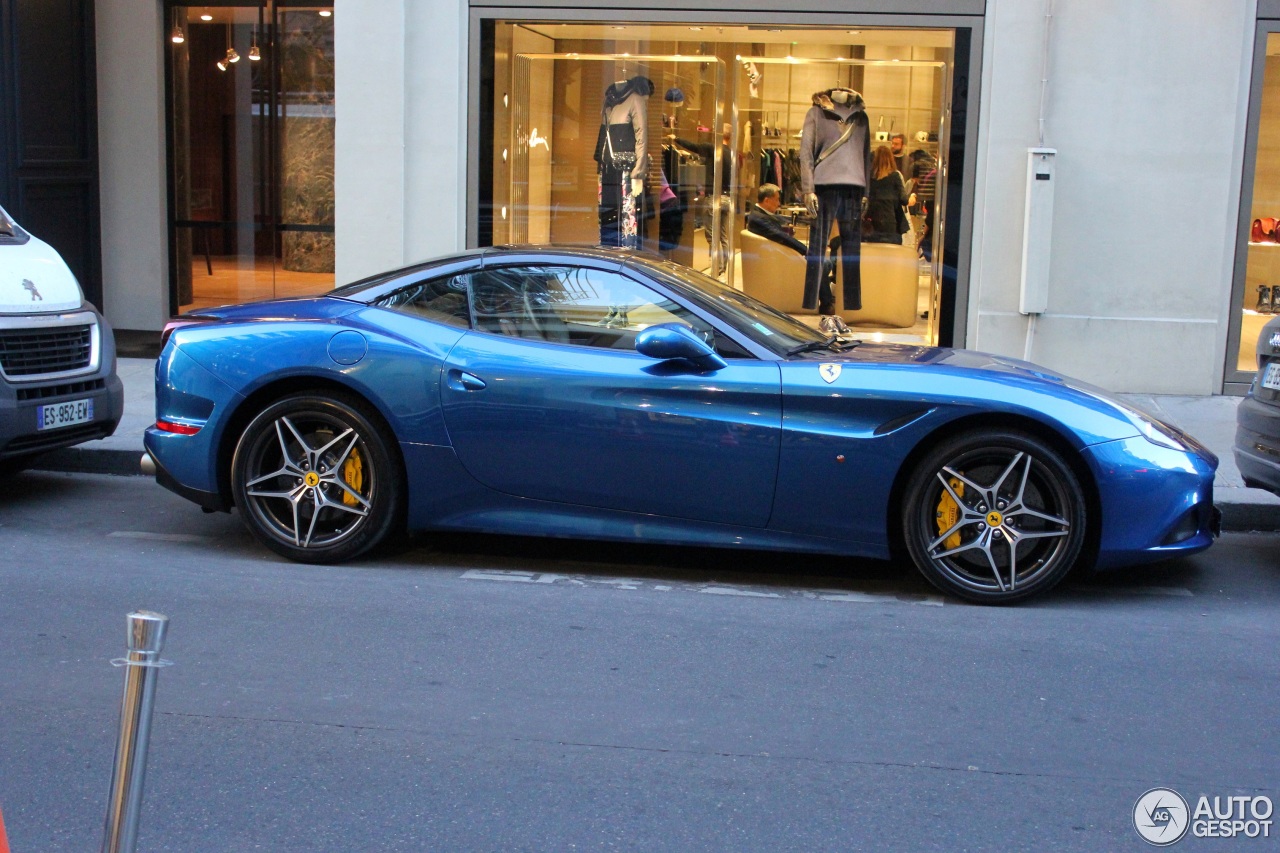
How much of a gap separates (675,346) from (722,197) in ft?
21.5

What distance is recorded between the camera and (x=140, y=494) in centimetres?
758

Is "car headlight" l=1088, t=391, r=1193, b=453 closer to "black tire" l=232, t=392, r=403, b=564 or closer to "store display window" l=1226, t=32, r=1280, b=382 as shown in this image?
"black tire" l=232, t=392, r=403, b=564

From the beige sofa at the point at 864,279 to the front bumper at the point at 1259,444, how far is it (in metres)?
5.00

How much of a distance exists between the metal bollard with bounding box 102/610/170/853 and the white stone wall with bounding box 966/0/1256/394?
9.20 metres

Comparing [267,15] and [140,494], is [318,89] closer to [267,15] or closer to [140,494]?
[267,15]

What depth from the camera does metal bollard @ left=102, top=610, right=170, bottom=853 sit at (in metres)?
2.31

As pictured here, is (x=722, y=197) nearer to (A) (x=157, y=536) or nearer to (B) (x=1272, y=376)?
(B) (x=1272, y=376)

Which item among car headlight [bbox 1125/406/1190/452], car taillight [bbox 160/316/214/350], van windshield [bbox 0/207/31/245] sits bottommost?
car headlight [bbox 1125/406/1190/452]

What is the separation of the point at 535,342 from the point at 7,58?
25.1 feet

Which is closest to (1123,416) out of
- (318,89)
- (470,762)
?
(470,762)

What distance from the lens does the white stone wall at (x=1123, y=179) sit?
10.4 meters

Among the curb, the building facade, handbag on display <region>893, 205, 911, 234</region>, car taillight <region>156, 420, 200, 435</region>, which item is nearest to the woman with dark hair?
handbag on display <region>893, 205, 911, 234</region>

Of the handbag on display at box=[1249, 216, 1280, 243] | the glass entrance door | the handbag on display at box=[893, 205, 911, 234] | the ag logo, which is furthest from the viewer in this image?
the glass entrance door

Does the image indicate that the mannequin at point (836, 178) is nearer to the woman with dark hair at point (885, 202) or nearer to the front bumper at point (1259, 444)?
the woman with dark hair at point (885, 202)
